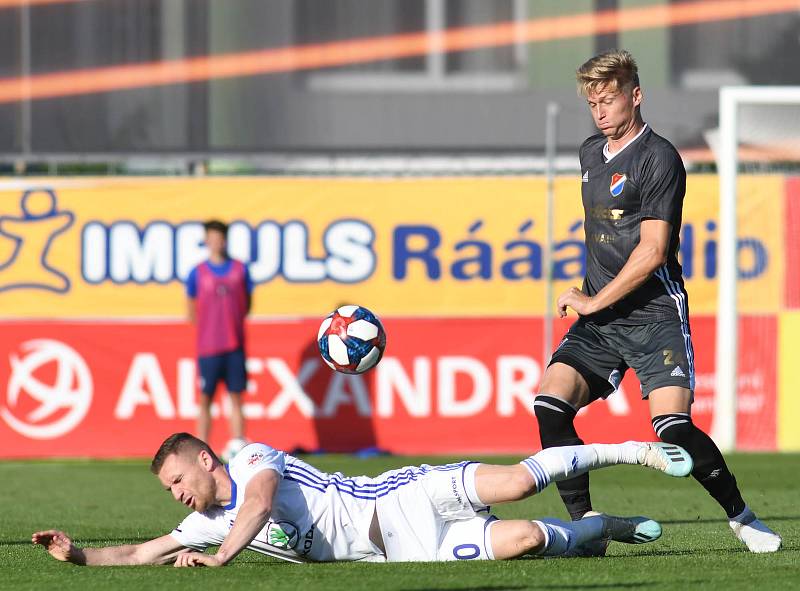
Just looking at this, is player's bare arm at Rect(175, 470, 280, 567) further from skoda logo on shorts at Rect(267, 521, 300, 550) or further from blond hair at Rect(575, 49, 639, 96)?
blond hair at Rect(575, 49, 639, 96)

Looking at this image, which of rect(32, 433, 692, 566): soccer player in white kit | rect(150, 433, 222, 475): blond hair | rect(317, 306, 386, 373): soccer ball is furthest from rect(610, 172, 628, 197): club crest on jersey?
rect(150, 433, 222, 475): blond hair

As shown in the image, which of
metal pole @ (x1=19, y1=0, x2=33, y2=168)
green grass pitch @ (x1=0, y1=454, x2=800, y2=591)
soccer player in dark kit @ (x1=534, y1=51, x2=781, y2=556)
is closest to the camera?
green grass pitch @ (x1=0, y1=454, x2=800, y2=591)

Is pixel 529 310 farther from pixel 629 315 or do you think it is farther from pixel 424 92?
pixel 629 315

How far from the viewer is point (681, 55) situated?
16750 mm

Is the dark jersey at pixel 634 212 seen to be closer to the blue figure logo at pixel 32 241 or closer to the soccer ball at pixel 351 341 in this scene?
the soccer ball at pixel 351 341

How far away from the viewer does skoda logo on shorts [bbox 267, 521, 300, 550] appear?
251 inches

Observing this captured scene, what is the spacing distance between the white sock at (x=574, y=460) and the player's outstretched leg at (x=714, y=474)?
40cm

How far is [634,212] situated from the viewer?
6918mm

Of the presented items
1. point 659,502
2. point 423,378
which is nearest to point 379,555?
point 659,502

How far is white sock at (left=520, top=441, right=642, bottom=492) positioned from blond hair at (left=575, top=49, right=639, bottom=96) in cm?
167

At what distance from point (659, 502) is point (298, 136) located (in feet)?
25.2

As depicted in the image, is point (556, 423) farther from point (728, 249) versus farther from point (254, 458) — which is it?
point (728, 249)

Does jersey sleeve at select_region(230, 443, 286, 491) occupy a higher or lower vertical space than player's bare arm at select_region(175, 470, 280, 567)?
higher

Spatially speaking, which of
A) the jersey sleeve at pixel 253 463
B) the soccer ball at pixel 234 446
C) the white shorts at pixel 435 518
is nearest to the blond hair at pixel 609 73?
the white shorts at pixel 435 518
